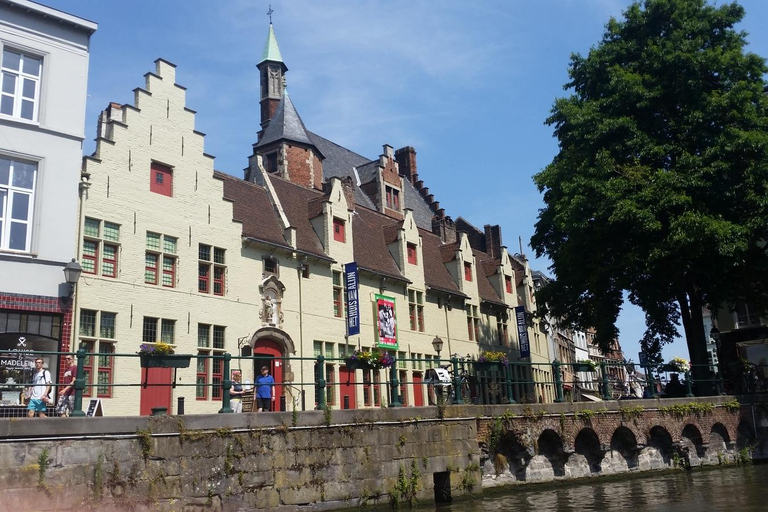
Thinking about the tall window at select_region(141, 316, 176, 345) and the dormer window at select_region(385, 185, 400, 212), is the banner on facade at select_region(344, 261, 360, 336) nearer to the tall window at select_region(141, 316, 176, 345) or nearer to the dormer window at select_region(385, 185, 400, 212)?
the tall window at select_region(141, 316, 176, 345)

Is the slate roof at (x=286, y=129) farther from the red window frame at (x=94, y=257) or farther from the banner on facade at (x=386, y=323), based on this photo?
the red window frame at (x=94, y=257)

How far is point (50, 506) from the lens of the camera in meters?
11.0

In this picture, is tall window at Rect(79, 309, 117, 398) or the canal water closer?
the canal water

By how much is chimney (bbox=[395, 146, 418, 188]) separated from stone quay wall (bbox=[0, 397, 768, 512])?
1377 inches

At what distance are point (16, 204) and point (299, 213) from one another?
504 inches

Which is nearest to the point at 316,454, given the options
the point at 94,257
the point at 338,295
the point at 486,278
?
the point at 94,257

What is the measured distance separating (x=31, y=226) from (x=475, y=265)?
2615 cm

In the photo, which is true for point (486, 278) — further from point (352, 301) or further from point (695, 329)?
point (352, 301)

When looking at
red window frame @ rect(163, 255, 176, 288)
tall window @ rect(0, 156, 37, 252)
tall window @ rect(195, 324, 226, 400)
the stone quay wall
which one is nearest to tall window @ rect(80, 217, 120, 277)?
red window frame @ rect(163, 255, 176, 288)

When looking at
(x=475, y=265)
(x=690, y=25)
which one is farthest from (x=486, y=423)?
(x=475, y=265)

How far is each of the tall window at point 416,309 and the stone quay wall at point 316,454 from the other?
1235cm

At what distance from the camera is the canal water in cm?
1389

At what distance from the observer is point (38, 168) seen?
17.5 m

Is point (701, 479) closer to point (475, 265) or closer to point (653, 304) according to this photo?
point (653, 304)
